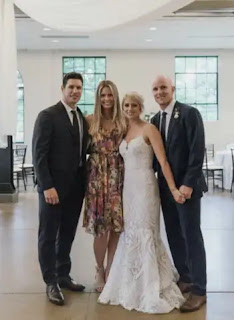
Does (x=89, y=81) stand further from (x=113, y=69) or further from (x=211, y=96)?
(x=211, y=96)

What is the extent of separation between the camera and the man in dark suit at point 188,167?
2.82 meters

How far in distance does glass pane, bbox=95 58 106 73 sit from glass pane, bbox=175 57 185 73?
1.99m

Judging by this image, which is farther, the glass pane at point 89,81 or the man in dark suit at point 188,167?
the glass pane at point 89,81

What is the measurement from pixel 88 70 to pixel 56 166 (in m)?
9.98

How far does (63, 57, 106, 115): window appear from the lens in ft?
41.2

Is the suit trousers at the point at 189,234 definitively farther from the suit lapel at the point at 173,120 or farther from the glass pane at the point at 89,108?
the glass pane at the point at 89,108

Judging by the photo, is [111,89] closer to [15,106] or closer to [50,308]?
[15,106]

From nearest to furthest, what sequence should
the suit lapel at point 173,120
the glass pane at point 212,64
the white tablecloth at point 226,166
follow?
the suit lapel at point 173,120 → the white tablecloth at point 226,166 → the glass pane at point 212,64

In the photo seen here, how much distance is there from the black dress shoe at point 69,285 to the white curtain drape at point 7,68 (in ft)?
3.88

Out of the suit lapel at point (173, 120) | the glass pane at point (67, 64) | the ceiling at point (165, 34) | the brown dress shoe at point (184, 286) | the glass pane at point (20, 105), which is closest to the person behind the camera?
the suit lapel at point (173, 120)

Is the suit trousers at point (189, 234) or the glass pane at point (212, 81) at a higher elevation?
the glass pane at point (212, 81)

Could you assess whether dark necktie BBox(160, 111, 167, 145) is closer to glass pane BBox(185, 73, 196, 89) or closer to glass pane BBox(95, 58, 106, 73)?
glass pane BBox(95, 58, 106, 73)

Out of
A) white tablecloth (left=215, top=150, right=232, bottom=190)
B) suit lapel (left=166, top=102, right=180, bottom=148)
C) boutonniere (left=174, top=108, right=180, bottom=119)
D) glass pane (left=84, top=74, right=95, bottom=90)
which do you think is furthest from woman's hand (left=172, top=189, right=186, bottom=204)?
glass pane (left=84, top=74, right=95, bottom=90)

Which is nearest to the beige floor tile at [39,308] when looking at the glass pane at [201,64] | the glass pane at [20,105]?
the glass pane at [20,105]
